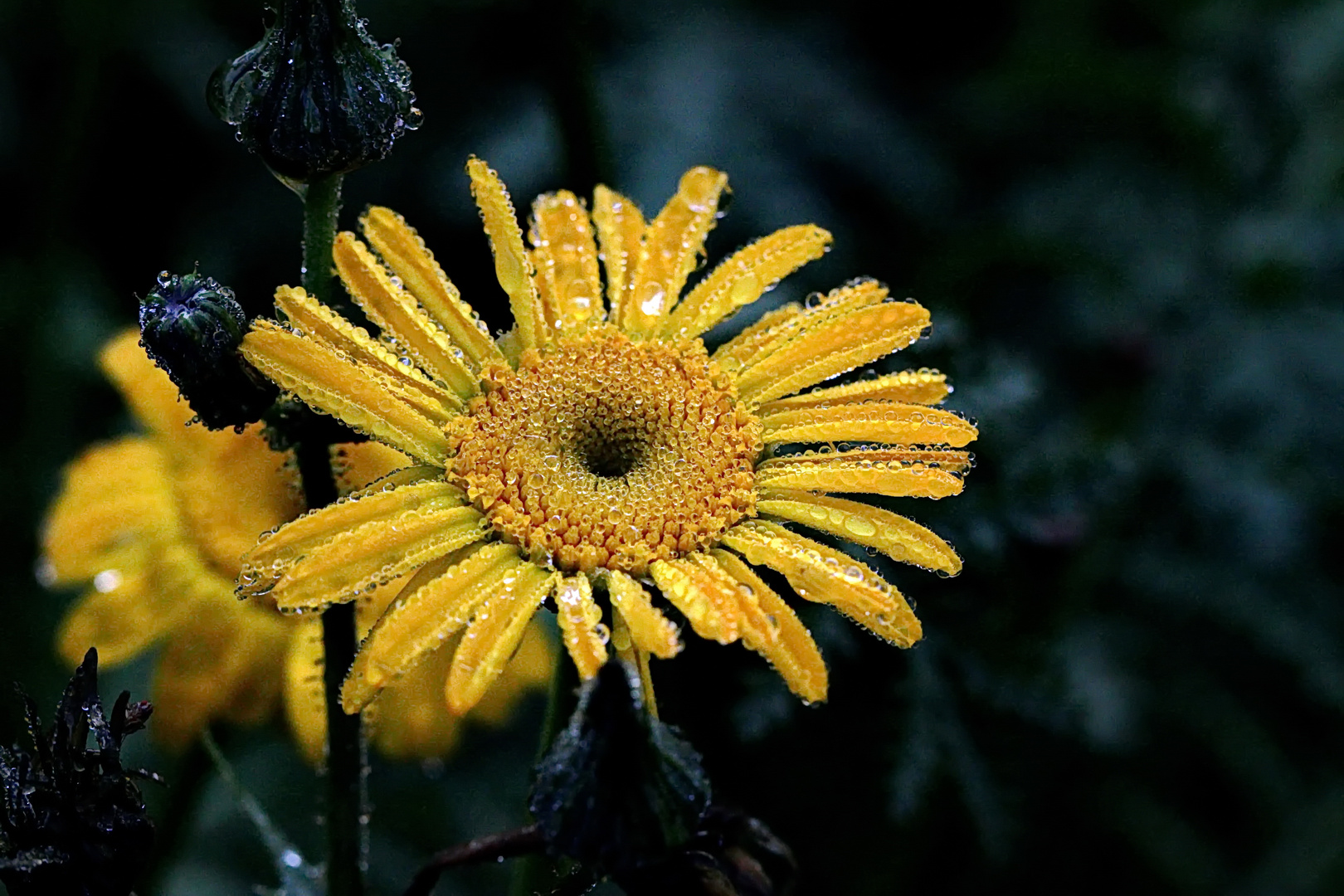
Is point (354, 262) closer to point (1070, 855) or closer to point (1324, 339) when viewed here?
point (1070, 855)

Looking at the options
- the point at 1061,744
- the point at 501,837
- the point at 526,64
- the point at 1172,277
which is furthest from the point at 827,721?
the point at 526,64

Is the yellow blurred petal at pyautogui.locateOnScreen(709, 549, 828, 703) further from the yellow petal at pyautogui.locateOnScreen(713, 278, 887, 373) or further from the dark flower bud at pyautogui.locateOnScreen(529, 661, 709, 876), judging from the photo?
the yellow petal at pyautogui.locateOnScreen(713, 278, 887, 373)

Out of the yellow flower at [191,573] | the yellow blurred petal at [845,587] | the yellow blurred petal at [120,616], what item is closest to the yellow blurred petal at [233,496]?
the yellow flower at [191,573]

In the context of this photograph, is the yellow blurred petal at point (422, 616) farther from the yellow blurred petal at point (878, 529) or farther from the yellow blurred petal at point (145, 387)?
the yellow blurred petal at point (145, 387)

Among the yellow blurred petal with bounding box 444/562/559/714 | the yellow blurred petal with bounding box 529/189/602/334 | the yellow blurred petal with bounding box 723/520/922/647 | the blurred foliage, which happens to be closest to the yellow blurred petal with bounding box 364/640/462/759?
the blurred foliage

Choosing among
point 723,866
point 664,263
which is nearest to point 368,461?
point 664,263
